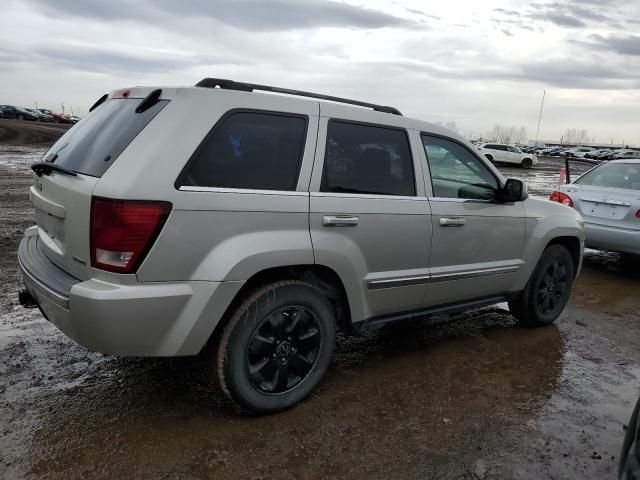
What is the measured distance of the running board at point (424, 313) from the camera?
3575mm

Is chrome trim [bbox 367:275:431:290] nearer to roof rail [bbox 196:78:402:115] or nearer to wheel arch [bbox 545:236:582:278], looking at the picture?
roof rail [bbox 196:78:402:115]

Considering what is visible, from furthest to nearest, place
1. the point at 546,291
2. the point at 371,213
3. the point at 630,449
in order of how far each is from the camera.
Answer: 1. the point at 546,291
2. the point at 371,213
3. the point at 630,449

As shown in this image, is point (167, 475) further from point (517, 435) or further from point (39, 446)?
point (517, 435)

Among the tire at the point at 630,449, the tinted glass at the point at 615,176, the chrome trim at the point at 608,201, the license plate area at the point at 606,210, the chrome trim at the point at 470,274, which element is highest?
the tinted glass at the point at 615,176

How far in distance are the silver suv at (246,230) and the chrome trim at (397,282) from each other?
1 cm

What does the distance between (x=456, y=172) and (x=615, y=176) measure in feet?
15.2

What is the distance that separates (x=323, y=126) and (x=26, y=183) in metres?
11.9

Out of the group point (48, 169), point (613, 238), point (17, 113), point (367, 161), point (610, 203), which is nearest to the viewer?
point (48, 169)

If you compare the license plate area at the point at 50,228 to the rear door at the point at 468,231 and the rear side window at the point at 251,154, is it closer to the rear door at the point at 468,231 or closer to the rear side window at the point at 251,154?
the rear side window at the point at 251,154

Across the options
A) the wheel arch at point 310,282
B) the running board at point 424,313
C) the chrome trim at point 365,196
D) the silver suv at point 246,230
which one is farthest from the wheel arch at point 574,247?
the wheel arch at point 310,282

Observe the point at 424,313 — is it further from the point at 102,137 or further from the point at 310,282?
the point at 102,137

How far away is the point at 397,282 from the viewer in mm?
3584

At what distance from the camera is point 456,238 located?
3914 millimetres

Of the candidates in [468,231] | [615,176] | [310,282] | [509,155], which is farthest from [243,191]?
[509,155]
